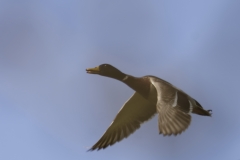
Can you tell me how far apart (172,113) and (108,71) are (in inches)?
66.8

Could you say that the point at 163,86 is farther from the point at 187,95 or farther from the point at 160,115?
the point at 160,115

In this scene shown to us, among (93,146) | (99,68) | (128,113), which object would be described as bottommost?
(93,146)

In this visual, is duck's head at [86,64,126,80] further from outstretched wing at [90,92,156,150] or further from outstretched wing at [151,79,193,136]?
outstretched wing at [151,79,193,136]

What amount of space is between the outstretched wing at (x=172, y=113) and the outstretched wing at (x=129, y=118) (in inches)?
46.1

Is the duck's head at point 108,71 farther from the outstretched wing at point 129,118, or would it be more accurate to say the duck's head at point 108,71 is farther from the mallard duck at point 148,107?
the outstretched wing at point 129,118

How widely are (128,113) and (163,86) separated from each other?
1127mm

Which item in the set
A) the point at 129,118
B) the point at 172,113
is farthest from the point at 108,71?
the point at 172,113

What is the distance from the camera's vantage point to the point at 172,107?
4.04 metres

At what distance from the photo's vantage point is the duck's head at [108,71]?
536 cm

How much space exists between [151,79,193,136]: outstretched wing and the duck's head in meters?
1.04

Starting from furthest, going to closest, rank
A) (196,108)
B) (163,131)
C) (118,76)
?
(118,76) < (196,108) < (163,131)

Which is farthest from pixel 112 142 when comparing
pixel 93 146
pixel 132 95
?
pixel 132 95

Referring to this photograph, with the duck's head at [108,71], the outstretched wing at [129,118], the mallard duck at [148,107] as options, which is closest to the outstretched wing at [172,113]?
the mallard duck at [148,107]

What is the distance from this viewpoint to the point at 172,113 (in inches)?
156
